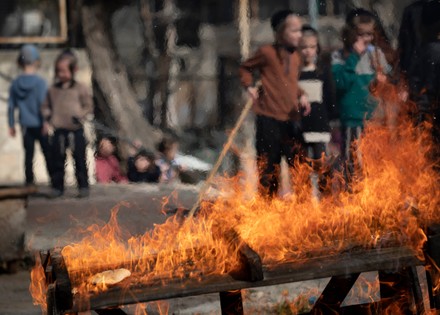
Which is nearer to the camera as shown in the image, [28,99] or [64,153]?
[28,99]

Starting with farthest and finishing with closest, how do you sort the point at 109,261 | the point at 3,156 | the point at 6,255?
1. the point at 3,156
2. the point at 6,255
3. the point at 109,261

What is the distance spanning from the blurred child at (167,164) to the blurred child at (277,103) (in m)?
2.44

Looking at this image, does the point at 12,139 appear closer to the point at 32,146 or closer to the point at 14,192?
the point at 32,146

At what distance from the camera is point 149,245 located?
4.03m

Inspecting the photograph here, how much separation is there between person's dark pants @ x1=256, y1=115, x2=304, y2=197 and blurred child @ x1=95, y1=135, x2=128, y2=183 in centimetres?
279

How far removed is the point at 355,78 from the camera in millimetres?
7711

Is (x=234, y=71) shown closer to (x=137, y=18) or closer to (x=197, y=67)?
(x=197, y=67)

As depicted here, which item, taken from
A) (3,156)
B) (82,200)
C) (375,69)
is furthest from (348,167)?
(3,156)

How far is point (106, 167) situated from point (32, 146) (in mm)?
1164

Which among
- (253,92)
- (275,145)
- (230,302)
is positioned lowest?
(230,302)

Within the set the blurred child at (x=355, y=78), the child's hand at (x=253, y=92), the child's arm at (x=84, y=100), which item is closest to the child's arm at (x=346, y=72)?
the blurred child at (x=355, y=78)

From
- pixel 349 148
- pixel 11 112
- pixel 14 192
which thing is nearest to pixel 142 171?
pixel 11 112

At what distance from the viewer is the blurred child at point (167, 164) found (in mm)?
9849

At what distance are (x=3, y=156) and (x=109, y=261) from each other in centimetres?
768
